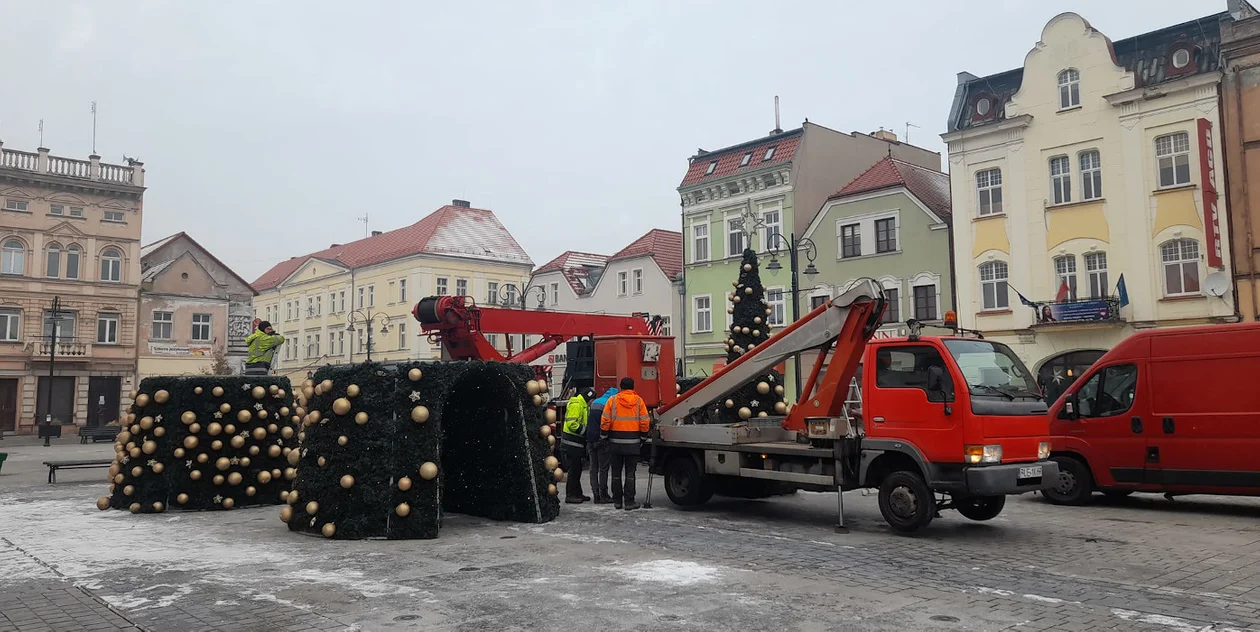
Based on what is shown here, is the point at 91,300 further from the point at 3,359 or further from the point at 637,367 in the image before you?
the point at 637,367

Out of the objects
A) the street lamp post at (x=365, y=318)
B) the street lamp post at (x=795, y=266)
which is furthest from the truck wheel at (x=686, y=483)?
the street lamp post at (x=365, y=318)

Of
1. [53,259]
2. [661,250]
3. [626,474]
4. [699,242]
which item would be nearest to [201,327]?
[53,259]

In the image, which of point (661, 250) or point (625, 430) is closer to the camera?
point (625, 430)

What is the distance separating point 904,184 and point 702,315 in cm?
1089

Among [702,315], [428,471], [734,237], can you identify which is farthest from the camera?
[702,315]

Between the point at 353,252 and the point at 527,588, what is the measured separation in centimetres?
6227

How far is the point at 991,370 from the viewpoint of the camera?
1045 cm

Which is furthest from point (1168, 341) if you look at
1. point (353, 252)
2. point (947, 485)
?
point (353, 252)

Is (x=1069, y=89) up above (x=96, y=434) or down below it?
above

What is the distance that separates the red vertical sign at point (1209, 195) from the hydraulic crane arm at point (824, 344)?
59.4ft

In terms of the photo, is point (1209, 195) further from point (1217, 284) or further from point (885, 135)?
point (885, 135)

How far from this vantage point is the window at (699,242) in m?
39.6

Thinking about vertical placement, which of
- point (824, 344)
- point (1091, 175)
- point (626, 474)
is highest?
point (1091, 175)

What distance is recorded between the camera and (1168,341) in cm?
1279
